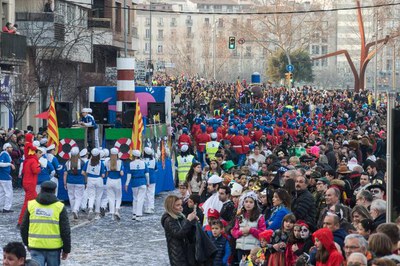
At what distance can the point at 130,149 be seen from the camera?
2723cm

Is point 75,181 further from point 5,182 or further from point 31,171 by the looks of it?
point 31,171

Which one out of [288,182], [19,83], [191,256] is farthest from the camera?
[19,83]

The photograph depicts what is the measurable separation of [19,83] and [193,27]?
15148cm

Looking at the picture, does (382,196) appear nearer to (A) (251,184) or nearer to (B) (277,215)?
(B) (277,215)

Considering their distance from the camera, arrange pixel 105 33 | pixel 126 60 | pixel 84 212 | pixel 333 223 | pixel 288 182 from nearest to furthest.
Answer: pixel 333 223 < pixel 288 182 < pixel 84 212 < pixel 126 60 < pixel 105 33

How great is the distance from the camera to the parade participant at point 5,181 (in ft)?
83.0

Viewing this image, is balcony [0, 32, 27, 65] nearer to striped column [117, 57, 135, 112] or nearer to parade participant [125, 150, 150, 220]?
striped column [117, 57, 135, 112]

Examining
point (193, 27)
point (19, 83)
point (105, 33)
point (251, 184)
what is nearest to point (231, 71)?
point (193, 27)

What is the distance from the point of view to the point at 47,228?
14469 mm

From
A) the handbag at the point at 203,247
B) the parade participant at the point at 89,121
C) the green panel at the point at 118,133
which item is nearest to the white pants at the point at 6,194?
the green panel at the point at 118,133

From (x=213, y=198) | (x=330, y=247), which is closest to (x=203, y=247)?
(x=213, y=198)

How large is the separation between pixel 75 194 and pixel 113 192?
0.86 meters

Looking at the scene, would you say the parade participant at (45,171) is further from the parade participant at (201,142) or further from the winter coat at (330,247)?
the winter coat at (330,247)

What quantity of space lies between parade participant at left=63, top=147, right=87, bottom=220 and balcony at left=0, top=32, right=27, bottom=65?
17.0m
